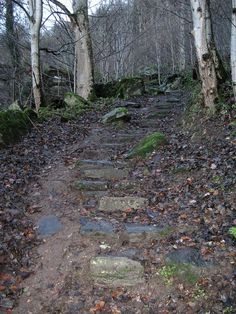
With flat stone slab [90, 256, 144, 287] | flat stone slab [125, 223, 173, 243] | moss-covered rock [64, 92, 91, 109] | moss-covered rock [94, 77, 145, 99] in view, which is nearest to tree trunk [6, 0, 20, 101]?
moss-covered rock [94, 77, 145, 99]

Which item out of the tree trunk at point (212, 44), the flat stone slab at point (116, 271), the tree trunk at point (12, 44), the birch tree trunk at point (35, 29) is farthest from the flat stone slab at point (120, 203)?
the tree trunk at point (12, 44)

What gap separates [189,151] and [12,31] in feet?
46.4

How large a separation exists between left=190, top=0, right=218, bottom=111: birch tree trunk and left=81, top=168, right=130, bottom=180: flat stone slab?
286 centimetres

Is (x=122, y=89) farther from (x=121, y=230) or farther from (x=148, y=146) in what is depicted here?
(x=121, y=230)

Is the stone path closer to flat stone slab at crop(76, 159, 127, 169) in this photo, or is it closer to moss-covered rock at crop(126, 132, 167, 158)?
flat stone slab at crop(76, 159, 127, 169)

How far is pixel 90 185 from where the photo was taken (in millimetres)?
6891

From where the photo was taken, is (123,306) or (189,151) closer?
(123,306)

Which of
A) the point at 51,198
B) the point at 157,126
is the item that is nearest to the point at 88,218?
the point at 51,198

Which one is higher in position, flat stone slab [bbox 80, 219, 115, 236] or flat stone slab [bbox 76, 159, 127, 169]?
flat stone slab [bbox 76, 159, 127, 169]

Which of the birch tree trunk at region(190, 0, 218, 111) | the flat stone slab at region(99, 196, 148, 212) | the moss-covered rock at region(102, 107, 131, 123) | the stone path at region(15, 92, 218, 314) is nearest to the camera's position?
the stone path at region(15, 92, 218, 314)

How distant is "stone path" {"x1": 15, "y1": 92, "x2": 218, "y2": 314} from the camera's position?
438 cm

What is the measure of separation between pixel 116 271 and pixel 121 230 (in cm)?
81

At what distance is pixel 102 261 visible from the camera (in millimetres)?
4688

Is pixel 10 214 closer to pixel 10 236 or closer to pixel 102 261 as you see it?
pixel 10 236
